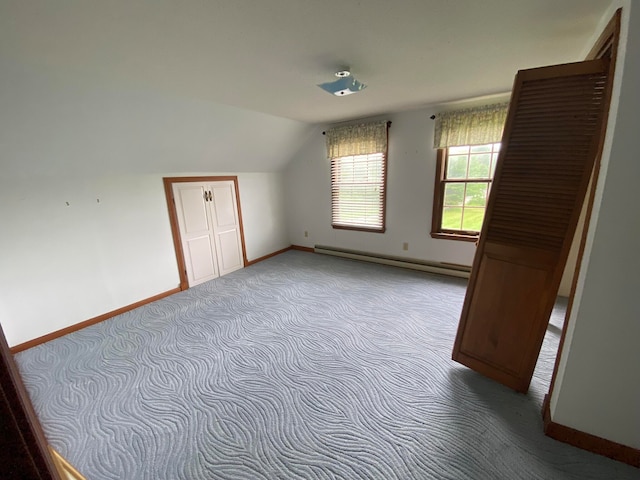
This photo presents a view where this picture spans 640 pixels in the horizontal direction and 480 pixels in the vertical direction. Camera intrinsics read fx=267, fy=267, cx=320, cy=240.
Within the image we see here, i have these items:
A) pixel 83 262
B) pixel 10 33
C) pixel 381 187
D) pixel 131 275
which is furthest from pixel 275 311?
pixel 10 33

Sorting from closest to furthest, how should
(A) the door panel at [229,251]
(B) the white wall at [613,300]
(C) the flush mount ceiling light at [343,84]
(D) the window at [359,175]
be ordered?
(B) the white wall at [613,300], (C) the flush mount ceiling light at [343,84], (D) the window at [359,175], (A) the door panel at [229,251]

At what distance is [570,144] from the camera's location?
55.8 inches

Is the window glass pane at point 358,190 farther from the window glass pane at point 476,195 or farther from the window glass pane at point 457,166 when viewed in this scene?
the window glass pane at point 476,195

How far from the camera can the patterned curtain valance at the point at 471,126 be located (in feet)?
9.78

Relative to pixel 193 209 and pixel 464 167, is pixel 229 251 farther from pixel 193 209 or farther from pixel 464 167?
pixel 464 167

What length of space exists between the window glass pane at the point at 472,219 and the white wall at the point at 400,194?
0.21 metres

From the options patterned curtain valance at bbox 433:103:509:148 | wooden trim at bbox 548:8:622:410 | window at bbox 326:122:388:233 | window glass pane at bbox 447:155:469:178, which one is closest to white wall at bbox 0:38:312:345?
window at bbox 326:122:388:233

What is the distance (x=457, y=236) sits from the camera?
3.53 metres

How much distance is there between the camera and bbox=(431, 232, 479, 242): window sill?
11.3 ft

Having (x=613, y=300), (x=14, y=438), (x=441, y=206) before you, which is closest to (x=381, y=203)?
(x=441, y=206)

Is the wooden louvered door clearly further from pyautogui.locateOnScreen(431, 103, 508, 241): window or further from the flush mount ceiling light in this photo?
pyautogui.locateOnScreen(431, 103, 508, 241): window

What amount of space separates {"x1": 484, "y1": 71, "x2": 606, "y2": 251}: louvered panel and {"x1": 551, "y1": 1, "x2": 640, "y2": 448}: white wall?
0.66 ft

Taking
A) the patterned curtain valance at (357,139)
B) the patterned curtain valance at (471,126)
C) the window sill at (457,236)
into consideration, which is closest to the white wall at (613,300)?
the patterned curtain valance at (471,126)

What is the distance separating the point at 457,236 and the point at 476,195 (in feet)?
1.84
